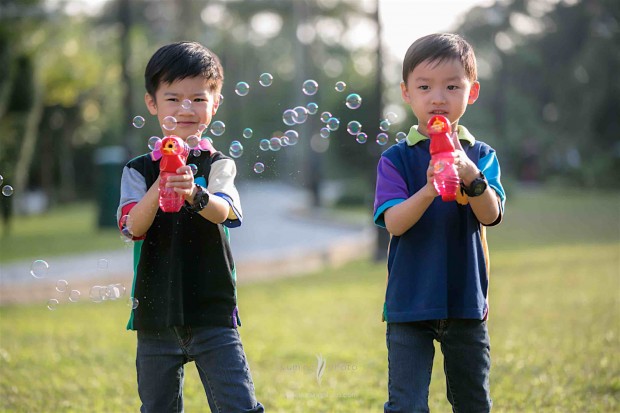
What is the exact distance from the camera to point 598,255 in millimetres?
12820

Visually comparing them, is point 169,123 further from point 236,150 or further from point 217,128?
point 236,150

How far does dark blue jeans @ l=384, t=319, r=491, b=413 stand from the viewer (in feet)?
9.92

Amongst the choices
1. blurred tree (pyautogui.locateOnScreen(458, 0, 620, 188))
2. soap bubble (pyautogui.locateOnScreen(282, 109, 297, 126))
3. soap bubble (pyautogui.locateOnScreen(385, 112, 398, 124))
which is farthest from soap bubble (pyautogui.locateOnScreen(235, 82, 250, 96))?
blurred tree (pyautogui.locateOnScreen(458, 0, 620, 188))

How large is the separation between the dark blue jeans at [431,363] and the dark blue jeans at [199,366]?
0.49 metres

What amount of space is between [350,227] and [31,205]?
15.6 metres

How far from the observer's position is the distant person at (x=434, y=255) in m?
3.02

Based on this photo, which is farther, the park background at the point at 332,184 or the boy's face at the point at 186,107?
the park background at the point at 332,184

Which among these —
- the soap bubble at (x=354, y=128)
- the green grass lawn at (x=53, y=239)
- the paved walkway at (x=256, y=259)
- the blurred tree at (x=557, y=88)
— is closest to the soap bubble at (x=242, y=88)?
the soap bubble at (x=354, y=128)

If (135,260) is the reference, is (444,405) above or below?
below

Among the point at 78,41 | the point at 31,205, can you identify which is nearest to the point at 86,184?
the point at 31,205

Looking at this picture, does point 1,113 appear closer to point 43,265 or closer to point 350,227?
point 350,227

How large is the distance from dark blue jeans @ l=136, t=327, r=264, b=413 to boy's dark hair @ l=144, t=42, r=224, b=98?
86cm

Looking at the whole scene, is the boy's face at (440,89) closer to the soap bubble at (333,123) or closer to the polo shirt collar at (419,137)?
the polo shirt collar at (419,137)

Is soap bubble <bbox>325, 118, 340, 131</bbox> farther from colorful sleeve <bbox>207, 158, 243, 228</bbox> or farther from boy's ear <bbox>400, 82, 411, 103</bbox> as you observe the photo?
colorful sleeve <bbox>207, 158, 243, 228</bbox>
